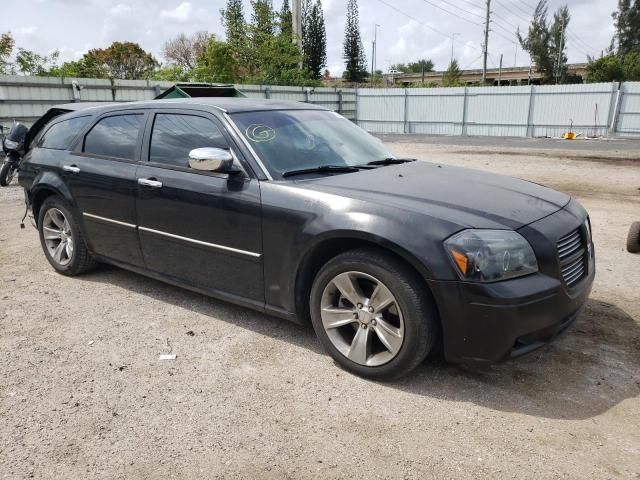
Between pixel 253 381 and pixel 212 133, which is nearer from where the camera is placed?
pixel 253 381

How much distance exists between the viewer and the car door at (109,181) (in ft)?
14.1

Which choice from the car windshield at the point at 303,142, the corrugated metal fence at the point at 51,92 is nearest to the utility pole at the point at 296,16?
the corrugated metal fence at the point at 51,92

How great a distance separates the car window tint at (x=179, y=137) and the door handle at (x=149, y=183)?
0.17 m

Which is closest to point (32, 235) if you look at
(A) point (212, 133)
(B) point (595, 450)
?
(A) point (212, 133)

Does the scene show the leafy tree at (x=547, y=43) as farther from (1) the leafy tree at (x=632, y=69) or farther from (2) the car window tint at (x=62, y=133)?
(2) the car window tint at (x=62, y=133)

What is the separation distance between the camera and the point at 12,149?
32.5 feet

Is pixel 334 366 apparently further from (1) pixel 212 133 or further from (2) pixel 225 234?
(1) pixel 212 133

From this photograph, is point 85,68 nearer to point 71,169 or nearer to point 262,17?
point 262,17

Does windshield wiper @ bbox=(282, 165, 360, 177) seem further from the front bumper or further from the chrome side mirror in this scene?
the front bumper

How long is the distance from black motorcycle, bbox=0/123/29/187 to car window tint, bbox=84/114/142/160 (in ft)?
19.8

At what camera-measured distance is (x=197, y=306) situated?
4387mm

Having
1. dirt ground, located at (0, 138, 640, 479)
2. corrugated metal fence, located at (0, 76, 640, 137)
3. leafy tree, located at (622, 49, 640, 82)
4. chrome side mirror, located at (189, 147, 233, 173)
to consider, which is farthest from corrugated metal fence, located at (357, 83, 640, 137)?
leafy tree, located at (622, 49, 640, 82)

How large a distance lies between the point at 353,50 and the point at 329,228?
67486 mm

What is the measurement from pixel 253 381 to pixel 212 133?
180 cm
